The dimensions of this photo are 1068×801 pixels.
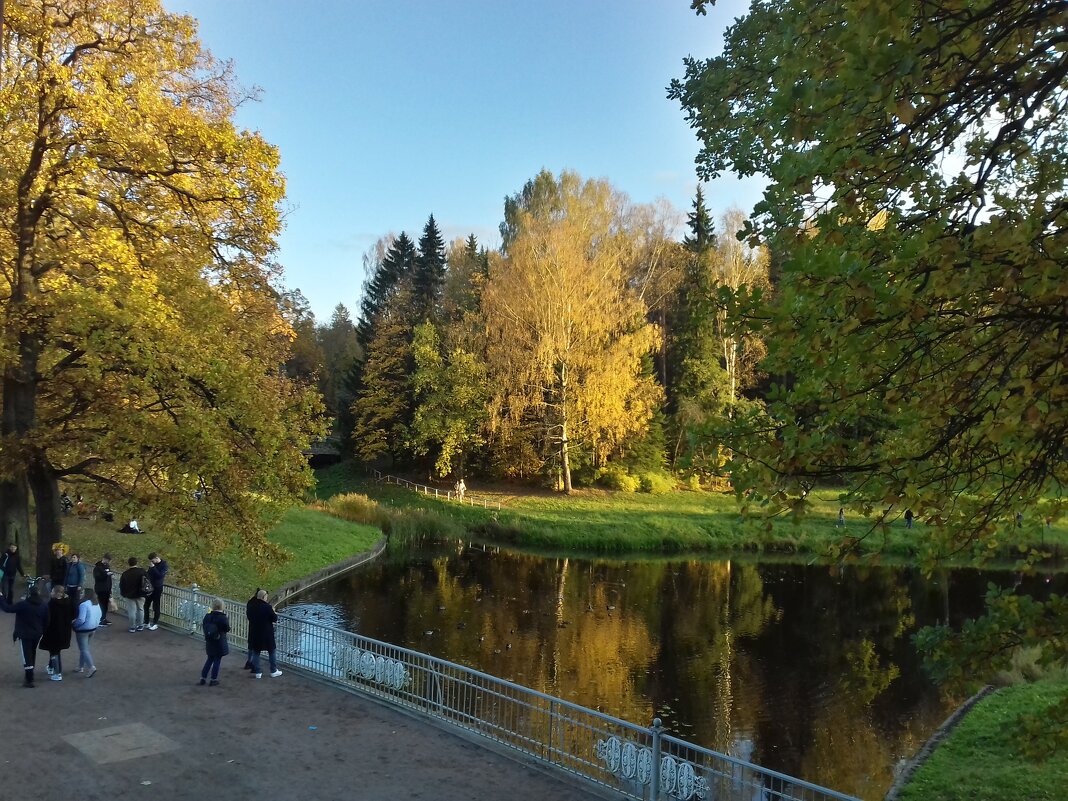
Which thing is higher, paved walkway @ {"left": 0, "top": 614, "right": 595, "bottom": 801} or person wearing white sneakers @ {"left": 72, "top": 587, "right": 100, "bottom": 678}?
person wearing white sneakers @ {"left": 72, "top": 587, "right": 100, "bottom": 678}

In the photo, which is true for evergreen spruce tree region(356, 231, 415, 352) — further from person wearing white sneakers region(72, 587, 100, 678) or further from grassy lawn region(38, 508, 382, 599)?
person wearing white sneakers region(72, 587, 100, 678)

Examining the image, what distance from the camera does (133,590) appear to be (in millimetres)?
15219

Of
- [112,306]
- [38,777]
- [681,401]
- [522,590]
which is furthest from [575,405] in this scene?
[38,777]

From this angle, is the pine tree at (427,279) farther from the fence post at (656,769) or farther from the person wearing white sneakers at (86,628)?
the fence post at (656,769)

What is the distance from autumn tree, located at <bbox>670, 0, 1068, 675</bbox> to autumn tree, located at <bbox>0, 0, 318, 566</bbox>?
1273 centimetres

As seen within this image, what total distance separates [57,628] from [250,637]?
291 centimetres

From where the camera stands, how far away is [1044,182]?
17.5 ft

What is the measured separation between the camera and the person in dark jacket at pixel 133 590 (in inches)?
591

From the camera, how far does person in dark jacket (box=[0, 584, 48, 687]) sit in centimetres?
1158

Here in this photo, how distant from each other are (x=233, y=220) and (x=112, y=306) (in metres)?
3.94

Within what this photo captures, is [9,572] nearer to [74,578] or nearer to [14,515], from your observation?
[74,578]

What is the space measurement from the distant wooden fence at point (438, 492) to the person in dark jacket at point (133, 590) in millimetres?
27403

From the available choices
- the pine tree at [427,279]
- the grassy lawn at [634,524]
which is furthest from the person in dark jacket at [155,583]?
the pine tree at [427,279]

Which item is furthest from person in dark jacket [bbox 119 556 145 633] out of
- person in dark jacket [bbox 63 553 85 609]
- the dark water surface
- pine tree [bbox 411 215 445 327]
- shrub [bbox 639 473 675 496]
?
pine tree [bbox 411 215 445 327]
